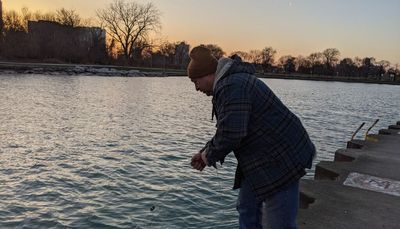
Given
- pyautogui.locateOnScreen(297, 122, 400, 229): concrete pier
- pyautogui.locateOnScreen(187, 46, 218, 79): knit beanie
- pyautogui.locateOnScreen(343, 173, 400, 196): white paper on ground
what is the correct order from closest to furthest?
pyautogui.locateOnScreen(187, 46, 218, 79): knit beanie < pyautogui.locateOnScreen(297, 122, 400, 229): concrete pier < pyautogui.locateOnScreen(343, 173, 400, 196): white paper on ground

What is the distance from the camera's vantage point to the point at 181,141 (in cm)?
1644

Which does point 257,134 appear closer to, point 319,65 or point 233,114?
point 233,114

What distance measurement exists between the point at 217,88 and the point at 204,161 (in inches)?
28.2

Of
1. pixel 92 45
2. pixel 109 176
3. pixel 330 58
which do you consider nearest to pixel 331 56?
pixel 330 58

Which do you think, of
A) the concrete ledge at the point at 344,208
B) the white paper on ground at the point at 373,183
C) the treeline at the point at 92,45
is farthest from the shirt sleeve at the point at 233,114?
the treeline at the point at 92,45

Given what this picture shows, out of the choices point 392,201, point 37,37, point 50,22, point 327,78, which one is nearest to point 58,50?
point 37,37

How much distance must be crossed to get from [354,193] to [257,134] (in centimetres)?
440

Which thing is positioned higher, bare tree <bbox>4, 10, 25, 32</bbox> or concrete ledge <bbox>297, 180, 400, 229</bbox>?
bare tree <bbox>4, 10, 25, 32</bbox>

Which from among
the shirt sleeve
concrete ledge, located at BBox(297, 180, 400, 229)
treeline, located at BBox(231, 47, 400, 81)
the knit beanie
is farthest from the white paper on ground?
treeline, located at BBox(231, 47, 400, 81)

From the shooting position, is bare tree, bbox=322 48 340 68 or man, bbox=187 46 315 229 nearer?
man, bbox=187 46 315 229

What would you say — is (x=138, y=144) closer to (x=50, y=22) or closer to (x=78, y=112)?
(x=78, y=112)

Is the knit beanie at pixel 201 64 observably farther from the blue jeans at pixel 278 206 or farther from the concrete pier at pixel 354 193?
the concrete pier at pixel 354 193

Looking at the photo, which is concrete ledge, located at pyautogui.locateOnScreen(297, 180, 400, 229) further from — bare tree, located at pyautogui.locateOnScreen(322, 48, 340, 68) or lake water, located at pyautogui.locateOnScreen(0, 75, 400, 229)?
bare tree, located at pyautogui.locateOnScreen(322, 48, 340, 68)

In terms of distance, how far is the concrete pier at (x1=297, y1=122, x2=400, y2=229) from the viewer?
584 centimetres
